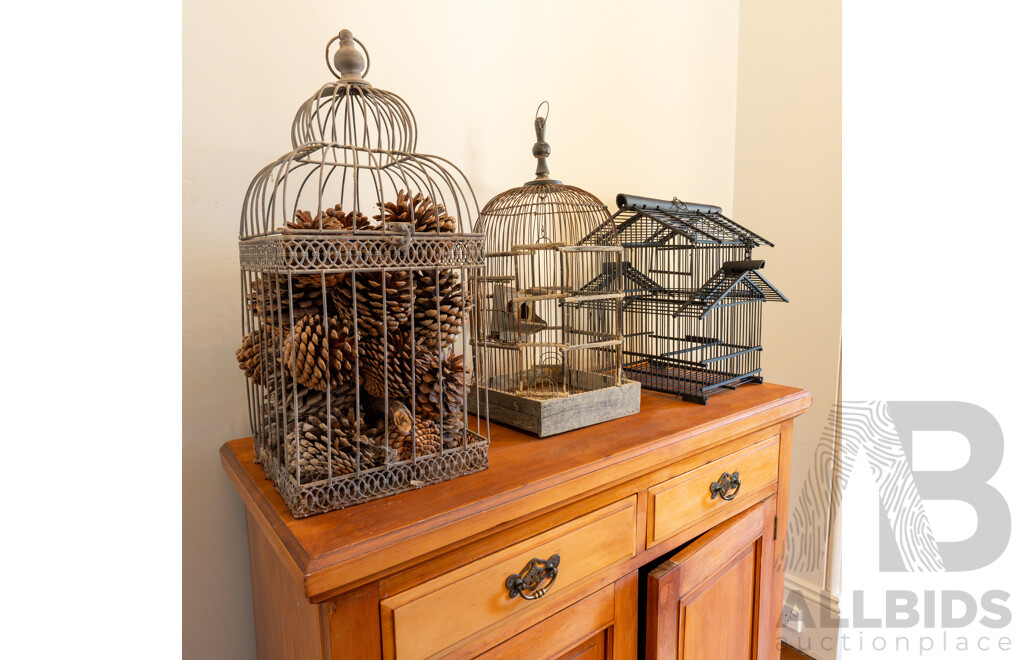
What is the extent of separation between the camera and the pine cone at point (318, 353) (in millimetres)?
621

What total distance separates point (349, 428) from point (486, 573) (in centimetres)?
25

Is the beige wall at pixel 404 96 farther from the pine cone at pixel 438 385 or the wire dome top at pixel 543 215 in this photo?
the pine cone at pixel 438 385

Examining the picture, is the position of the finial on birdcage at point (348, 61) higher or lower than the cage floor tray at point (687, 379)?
higher

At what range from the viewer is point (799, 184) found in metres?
1.66

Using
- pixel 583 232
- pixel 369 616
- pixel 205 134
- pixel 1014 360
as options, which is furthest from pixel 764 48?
pixel 369 616

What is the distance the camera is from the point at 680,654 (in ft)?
2.96

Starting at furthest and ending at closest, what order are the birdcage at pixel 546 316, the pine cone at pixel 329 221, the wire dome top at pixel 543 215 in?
the wire dome top at pixel 543 215, the birdcage at pixel 546 316, the pine cone at pixel 329 221

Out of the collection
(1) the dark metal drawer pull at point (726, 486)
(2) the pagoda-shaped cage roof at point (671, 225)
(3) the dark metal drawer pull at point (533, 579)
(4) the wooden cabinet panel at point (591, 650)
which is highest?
(2) the pagoda-shaped cage roof at point (671, 225)

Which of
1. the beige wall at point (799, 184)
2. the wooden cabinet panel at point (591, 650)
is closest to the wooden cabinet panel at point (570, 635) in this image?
the wooden cabinet panel at point (591, 650)

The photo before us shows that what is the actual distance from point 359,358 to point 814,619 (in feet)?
5.71

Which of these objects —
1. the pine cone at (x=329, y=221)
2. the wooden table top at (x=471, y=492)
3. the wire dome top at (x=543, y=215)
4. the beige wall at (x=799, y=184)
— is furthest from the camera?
the beige wall at (x=799, y=184)

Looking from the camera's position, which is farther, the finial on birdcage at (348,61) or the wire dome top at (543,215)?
the wire dome top at (543,215)

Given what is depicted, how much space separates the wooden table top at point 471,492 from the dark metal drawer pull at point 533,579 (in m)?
0.08
